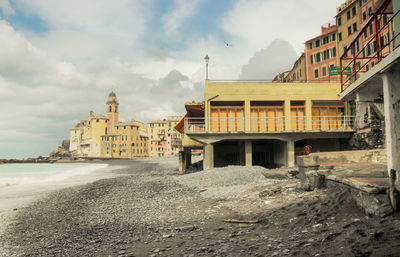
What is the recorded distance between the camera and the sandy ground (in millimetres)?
4824

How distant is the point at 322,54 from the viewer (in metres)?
51.6

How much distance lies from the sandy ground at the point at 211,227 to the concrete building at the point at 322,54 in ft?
148

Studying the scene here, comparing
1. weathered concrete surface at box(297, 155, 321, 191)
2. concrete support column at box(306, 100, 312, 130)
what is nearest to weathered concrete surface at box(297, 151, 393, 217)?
weathered concrete surface at box(297, 155, 321, 191)

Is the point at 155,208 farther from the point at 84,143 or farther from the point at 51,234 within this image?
the point at 84,143

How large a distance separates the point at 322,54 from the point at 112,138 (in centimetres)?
9328

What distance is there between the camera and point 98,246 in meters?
6.91

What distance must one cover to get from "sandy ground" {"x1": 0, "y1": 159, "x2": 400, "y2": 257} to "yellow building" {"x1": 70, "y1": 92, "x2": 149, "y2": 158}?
10628cm

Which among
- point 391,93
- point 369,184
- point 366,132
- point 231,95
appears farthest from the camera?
point 231,95

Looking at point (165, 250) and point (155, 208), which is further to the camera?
point (155, 208)

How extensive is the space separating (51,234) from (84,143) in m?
131

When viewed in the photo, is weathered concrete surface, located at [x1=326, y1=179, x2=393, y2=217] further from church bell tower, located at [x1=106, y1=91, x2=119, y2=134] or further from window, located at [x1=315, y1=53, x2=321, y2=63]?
church bell tower, located at [x1=106, y1=91, x2=119, y2=134]

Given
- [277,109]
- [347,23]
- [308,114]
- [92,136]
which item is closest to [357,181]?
[277,109]

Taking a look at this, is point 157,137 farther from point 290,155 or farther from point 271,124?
point 290,155

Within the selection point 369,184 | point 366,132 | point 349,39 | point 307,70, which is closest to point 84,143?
point 307,70
